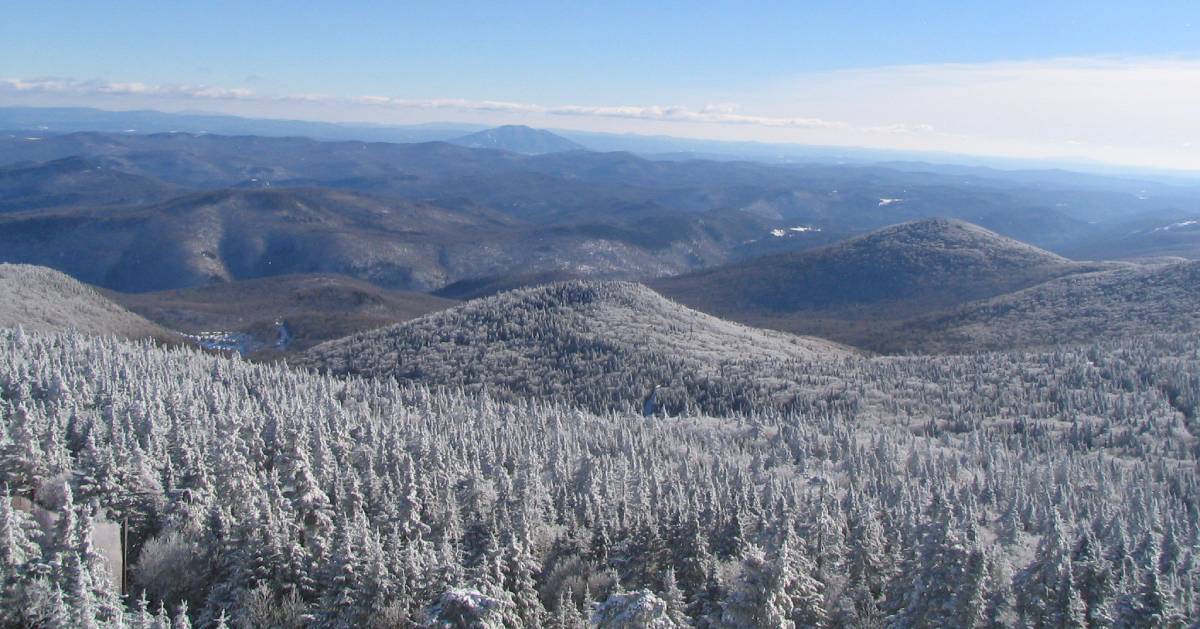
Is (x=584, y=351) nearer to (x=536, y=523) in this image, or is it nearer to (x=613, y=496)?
(x=613, y=496)

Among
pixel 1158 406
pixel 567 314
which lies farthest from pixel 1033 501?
pixel 567 314

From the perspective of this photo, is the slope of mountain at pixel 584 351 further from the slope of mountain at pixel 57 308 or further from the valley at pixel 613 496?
the slope of mountain at pixel 57 308

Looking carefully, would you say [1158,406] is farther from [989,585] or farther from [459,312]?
[459,312]

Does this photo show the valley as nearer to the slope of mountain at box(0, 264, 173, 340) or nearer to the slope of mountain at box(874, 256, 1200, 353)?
the slope of mountain at box(874, 256, 1200, 353)

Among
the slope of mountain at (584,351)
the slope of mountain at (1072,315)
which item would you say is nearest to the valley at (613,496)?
the slope of mountain at (584,351)

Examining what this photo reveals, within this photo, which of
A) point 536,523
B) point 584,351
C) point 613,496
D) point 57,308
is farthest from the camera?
point 57,308

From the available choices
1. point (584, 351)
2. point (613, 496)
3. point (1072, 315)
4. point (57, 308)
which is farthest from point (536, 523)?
point (1072, 315)

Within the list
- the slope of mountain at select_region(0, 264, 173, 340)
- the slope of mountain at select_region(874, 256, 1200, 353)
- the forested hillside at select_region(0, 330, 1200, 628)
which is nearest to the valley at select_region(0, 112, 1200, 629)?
the forested hillside at select_region(0, 330, 1200, 628)
